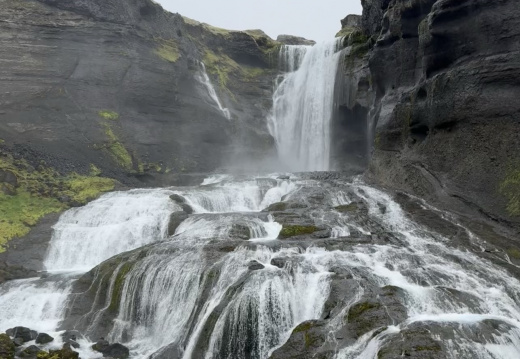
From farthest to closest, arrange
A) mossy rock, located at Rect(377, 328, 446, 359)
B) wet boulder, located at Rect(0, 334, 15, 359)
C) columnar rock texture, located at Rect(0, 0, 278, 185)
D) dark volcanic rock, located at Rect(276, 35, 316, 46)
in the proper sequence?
1. dark volcanic rock, located at Rect(276, 35, 316, 46)
2. columnar rock texture, located at Rect(0, 0, 278, 185)
3. wet boulder, located at Rect(0, 334, 15, 359)
4. mossy rock, located at Rect(377, 328, 446, 359)

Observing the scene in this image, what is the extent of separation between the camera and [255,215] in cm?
2159

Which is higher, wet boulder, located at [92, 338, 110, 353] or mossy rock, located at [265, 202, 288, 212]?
mossy rock, located at [265, 202, 288, 212]

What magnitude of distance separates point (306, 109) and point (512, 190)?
25769 millimetres

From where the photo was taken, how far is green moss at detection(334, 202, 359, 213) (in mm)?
22375

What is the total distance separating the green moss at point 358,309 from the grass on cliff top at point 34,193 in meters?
17.7

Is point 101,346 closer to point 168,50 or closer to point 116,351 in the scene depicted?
point 116,351

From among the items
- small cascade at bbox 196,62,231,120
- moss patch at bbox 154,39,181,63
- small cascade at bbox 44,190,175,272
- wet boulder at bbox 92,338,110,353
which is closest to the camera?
wet boulder at bbox 92,338,110,353

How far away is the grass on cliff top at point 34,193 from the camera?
923 inches

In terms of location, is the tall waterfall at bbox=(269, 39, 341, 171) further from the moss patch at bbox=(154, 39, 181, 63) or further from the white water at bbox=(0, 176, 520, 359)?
the white water at bbox=(0, 176, 520, 359)

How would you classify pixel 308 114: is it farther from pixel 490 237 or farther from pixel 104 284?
pixel 104 284

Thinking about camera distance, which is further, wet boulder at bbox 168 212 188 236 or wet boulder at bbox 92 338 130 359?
wet boulder at bbox 168 212 188 236

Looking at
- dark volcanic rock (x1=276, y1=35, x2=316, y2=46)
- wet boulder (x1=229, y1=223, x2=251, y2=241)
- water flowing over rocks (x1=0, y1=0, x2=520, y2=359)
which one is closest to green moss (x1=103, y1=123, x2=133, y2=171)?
water flowing over rocks (x1=0, y1=0, x2=520, y2=359)

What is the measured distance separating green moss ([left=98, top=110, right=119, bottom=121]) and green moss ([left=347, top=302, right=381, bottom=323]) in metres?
30.5

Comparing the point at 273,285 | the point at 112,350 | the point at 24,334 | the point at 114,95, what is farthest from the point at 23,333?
the point at 114,95
